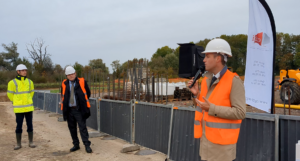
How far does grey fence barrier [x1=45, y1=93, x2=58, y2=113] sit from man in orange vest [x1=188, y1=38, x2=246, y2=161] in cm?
1232

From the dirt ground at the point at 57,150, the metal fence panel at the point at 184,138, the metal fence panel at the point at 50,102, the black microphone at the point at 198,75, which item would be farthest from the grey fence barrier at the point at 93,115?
the black microphone at the point at 198,75

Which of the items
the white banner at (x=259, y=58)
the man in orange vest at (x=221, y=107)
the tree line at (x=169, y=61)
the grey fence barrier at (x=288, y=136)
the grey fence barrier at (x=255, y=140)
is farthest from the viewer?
the tree line at (x=169, y=61)

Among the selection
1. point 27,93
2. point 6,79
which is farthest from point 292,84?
point 6,79

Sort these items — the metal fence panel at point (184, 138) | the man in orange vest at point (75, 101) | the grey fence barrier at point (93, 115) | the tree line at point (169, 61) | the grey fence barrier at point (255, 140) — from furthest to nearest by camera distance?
1. the tree line at point (169, 61)
2. the grey fence barrier at point (93, 115)
3. the man in orange vest at point (75, 101)
4. the metal fence panel at point (184, 138)
5. the grey fence barrier at point (255, 140)

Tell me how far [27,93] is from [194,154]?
4804mm

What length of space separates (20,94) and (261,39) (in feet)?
19.9

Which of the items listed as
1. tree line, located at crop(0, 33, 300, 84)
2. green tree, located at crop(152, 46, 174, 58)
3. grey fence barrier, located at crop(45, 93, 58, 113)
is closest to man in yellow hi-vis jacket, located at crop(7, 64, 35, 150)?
grey fence barrier, located at crop(45, 93, 58, 113)

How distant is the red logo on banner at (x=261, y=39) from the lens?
480 cm

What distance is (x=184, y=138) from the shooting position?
17.6 feet

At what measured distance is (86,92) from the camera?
6.86m

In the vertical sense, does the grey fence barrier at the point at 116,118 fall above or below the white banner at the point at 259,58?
below

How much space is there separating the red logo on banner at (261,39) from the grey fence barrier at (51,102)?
11440 mm

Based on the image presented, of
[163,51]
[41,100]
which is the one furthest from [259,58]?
[163,51]

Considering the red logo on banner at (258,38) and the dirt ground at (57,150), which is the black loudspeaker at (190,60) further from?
the dirt ground at (57,150)
